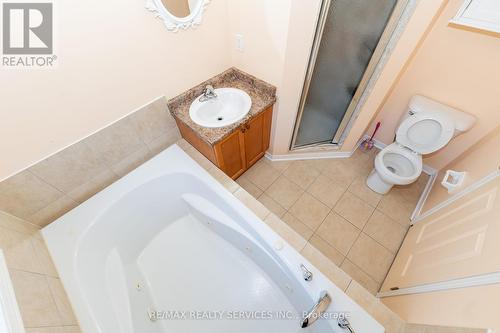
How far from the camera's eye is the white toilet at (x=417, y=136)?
5.37ft

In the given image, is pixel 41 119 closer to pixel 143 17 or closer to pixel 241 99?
pixel 143 17

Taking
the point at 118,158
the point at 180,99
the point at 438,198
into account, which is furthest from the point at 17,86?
the point at 438,198

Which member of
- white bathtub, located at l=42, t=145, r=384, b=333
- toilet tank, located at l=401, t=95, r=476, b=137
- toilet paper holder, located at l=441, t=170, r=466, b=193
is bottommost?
white bathtub, located at l=42, t=145, r=384, b=333

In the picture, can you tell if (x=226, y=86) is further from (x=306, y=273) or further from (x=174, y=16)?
(x=306, y=273)

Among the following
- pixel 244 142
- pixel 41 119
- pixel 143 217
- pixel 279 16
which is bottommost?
pixel 143 217

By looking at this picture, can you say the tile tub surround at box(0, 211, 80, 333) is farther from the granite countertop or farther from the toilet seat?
the toilet seat

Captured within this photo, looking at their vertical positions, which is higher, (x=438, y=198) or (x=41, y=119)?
(x=41, y=119)

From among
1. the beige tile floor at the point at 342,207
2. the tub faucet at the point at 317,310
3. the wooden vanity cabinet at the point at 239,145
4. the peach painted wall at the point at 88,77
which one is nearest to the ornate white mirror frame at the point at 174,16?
the peach painted wall at the point at 88,77

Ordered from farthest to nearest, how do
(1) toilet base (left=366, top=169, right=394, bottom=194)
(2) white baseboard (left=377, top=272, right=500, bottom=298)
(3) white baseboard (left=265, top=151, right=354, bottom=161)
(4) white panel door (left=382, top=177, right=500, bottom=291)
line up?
1. (3) white baseboard (left=265, top=151, right=354, bottom=161)
2. (1) toilet base (left=366, top=169, right=394, bottom=194)
3. (4) white panel door (left=382, top=177, right=500, bottom=291)
4. (2) white baseboard (left=377, top=272, right=500, bottom=298)

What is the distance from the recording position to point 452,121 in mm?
1630

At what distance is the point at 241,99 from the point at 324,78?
0.72m

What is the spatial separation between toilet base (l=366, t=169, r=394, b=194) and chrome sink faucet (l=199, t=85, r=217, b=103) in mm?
1593

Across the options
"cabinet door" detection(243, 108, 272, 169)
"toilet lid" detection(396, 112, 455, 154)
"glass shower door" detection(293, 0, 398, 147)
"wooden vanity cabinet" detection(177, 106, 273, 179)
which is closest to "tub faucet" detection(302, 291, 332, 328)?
"wooden vanity cabinet" detection(177, 106, 273, 179)

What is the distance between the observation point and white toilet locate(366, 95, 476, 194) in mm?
1636
